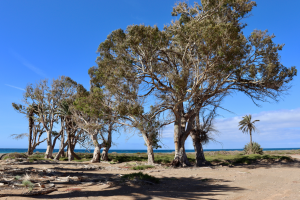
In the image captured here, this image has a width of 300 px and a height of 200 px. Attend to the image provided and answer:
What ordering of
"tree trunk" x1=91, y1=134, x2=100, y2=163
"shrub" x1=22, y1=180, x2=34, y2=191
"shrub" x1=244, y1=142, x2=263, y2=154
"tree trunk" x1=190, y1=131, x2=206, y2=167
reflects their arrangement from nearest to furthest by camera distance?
1. "shrub" x1=22, y1=180, x2=34, y2=191
2. "tree trunk" x1=190, y1=131, x2=206, y2=167
3. "tree trunk" x1=91, y1=134, x2=100, y2=163
4. "shrub" x1=244, y1=142, x2=263, y2=154

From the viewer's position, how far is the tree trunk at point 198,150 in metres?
18.0

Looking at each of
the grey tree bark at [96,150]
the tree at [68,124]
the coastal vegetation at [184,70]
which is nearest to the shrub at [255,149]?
the coastal vegetation at [184,70]

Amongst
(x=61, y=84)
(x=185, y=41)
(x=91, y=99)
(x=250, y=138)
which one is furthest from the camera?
(x=250, y=138)

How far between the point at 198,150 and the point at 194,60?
312 inches

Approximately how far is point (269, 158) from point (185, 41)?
14016 millimetres

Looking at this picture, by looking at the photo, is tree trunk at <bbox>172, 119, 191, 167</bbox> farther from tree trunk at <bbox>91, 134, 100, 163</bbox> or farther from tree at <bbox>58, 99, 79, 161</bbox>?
tree at <bbox>58, 99, 79, 161</bbox>

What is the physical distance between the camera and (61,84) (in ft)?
88.7

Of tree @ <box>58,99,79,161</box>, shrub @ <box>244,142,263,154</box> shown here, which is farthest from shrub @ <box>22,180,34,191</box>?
shrub @ <box>244,142,263,154</box>

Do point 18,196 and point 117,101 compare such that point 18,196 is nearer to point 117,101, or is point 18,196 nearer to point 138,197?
point 138,197

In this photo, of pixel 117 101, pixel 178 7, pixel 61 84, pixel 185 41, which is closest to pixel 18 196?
pixel 117 101

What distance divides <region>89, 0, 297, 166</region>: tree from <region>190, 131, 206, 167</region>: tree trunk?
64.4 inches

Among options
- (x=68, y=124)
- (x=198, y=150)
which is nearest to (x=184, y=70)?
(x=198, y=150)

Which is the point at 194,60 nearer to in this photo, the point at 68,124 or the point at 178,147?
the point at 178,147

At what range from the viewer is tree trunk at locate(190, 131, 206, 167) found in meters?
18.0
